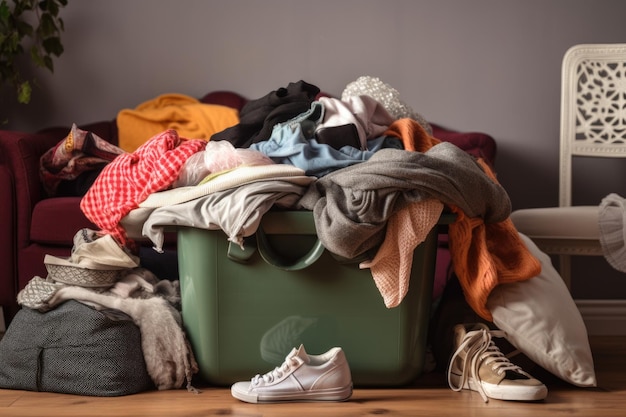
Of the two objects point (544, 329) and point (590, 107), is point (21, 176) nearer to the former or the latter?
point (544, 329)

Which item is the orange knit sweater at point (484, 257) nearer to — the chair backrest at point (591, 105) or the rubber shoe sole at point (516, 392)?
the rubber shoe sole at point (516, 392)

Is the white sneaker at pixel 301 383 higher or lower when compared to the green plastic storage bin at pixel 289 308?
lower

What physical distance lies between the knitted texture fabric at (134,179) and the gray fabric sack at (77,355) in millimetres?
231

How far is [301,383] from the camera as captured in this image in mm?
1797

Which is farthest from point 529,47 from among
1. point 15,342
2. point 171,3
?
point 15,342


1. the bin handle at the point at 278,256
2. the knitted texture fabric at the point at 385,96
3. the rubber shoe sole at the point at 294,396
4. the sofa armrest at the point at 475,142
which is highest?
the knitted texture fabric at the point at 385,96

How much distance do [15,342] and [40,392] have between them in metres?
0.13

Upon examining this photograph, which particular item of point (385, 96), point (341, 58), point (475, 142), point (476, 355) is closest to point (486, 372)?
point (476, 355)

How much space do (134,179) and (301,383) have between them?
0.64 meters

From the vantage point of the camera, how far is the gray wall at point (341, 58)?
127 inches

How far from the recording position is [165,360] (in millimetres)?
1922

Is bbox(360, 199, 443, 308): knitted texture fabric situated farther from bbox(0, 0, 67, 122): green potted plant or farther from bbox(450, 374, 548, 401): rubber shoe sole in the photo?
bbox(0, 0, 67, 122): green potted plant

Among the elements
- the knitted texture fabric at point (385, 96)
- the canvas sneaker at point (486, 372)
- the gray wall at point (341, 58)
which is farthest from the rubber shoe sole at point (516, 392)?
the gray wall at point (341, 58)

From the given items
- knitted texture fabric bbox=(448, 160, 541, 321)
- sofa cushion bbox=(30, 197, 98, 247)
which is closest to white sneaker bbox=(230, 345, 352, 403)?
knitted texture fabric bbox=(448, 160, 541, 321)
